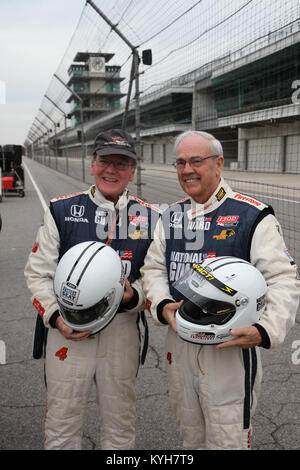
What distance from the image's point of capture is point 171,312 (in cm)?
211

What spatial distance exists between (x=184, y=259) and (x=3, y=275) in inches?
200

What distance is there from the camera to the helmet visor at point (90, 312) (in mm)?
2131

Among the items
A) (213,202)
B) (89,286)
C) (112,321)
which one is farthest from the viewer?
(112,321)

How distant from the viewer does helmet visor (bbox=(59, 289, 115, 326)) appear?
Result: 2.13 m

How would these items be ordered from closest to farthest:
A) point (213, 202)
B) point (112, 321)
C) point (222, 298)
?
point (222, 298), point (213, 202), point (112, 321)

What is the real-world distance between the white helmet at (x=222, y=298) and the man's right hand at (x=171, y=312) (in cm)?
9

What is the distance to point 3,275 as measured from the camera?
6.63 m

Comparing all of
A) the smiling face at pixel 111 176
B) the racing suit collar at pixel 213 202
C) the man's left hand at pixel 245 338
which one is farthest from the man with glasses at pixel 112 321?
the man's left hand at pixel 245 338

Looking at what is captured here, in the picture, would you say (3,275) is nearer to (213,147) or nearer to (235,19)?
(235,19)

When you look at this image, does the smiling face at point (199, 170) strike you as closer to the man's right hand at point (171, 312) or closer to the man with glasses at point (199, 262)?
the man with glasses at point (199, 262)

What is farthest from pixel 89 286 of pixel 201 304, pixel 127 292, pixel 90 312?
pixel 201 304

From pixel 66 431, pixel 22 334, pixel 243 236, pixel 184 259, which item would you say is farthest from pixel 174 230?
pixel 22 334

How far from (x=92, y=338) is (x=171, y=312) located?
487 millimetres

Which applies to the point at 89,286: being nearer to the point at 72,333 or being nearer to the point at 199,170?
the point at 72,333
